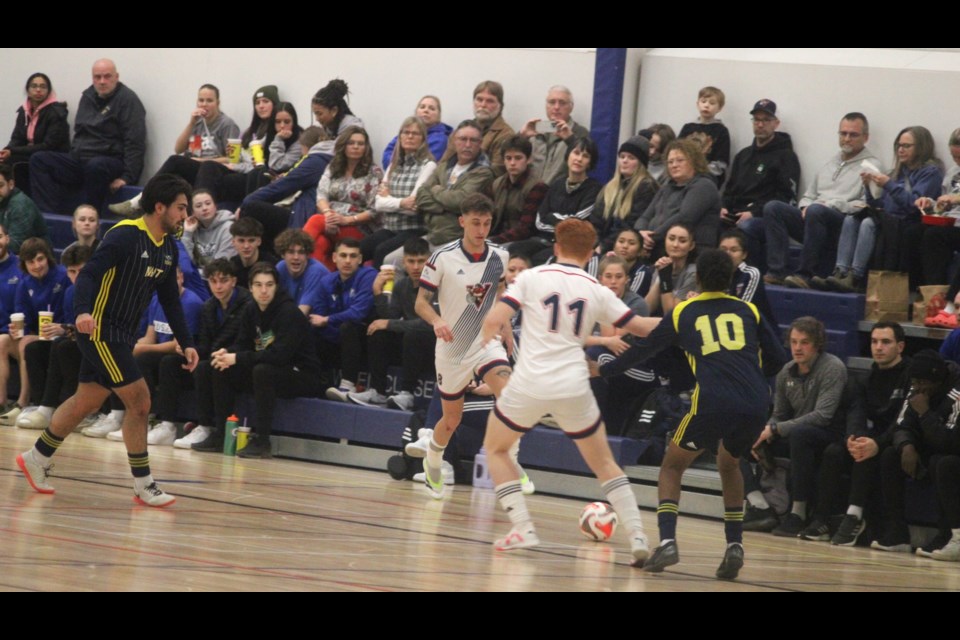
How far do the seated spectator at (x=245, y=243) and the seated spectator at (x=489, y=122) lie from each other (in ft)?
6.55

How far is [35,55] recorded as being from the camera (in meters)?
17.0

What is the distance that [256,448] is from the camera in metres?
11.3

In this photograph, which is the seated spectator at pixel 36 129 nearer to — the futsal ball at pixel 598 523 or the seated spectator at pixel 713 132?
the seated spectator at pixel 713 132

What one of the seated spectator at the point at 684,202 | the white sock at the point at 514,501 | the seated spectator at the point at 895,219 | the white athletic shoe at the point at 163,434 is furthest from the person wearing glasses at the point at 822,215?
the white athletic shoe at the point at 163,434

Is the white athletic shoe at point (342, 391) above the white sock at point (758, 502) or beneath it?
above

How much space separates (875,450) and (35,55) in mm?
12701

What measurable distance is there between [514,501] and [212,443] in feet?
16.5

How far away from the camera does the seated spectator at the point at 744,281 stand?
10273 millimetres

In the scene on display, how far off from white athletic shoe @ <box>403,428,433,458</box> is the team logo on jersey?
65.3 inches

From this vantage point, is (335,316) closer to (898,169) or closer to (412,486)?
(412,486)

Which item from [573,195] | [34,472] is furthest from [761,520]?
[34,472]

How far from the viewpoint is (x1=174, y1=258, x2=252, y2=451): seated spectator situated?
37.8ft

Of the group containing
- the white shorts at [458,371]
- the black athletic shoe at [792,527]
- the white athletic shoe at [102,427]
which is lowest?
the white athletic shoe at [102,427]
